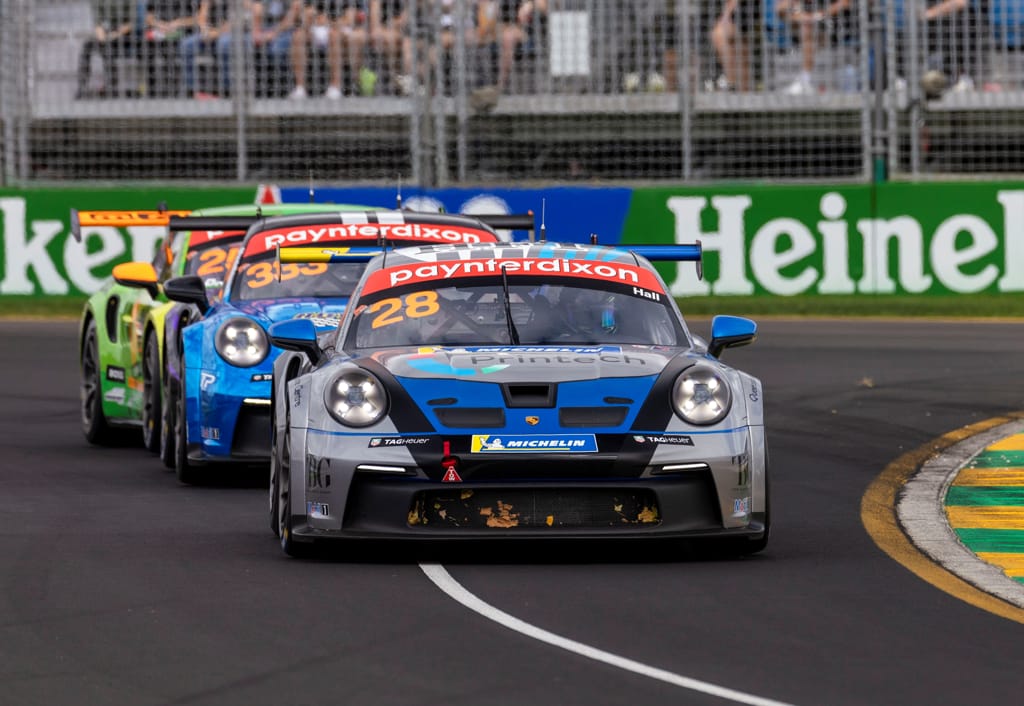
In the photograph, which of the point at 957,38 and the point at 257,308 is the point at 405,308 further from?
the point at 957,38

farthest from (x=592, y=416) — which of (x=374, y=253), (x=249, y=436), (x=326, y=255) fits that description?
(x=249, y=436)

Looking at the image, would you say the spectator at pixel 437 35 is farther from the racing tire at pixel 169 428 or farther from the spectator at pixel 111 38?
the racing tire at pixel 169 428

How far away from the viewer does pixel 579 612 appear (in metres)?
7.02

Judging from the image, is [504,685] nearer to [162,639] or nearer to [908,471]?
[162,639]

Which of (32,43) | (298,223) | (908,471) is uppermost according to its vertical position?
(32,43)

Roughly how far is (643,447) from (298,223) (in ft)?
14.7

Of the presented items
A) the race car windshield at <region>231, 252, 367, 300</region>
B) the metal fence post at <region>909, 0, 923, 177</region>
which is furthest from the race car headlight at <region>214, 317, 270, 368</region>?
the metal fence post at <region>909, 0, 923, 177</region>

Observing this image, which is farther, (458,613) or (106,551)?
(106,551)

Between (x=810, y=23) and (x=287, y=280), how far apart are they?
476 inches

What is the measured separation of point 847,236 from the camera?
22.2 meters

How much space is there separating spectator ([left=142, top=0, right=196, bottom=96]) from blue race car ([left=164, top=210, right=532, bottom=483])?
11.5 m

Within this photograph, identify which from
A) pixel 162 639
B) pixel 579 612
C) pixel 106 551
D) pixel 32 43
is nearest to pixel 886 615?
pixel 579 612

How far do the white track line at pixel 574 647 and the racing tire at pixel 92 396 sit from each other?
5.57 metres

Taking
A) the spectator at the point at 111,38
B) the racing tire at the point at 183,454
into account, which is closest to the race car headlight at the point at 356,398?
the racing tire at the point at 183,454
